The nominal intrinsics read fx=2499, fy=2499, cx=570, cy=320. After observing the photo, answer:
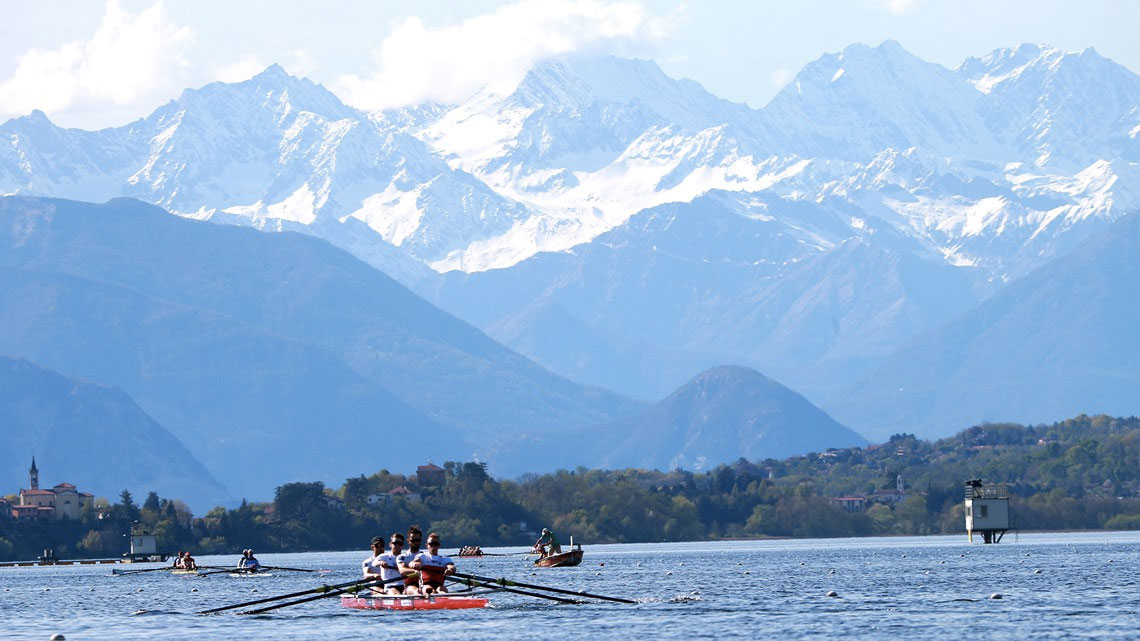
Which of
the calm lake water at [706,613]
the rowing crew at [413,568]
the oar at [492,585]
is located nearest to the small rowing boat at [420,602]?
the rowing crew at [413,568]

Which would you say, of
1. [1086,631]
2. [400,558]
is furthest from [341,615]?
[1086,631]

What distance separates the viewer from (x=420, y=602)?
120875 mm

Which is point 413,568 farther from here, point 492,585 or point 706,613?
point 706,613

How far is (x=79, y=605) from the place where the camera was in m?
159

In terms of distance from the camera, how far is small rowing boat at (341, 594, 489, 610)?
396ft

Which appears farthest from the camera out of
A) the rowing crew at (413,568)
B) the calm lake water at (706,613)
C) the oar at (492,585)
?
the oar at (492,585)

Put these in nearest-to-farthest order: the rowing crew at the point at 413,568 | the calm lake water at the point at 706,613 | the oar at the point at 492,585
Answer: the calm lake water at the point at 706,613 → the rowing crew at the point at 413,568 → the oar at the point at 492,585

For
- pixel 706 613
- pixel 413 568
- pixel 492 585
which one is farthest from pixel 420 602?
pixel 706 613

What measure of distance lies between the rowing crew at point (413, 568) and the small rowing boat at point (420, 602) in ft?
1.12

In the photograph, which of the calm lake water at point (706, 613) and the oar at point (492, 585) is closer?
the calm lake water at point (706, 613)

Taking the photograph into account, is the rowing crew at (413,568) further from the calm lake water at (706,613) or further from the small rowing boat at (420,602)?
the calm lake water at (706,613)

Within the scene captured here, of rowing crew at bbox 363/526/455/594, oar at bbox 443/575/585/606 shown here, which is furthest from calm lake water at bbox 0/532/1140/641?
rowing crew at bbox 363/526/455/594

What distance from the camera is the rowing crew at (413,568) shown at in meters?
120

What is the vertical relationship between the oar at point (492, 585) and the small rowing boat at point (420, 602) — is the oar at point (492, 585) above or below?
above
